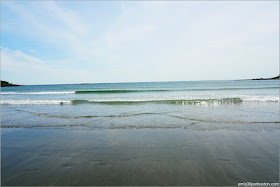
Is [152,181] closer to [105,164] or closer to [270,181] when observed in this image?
[105,164]

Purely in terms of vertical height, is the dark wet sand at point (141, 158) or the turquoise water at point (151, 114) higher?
the turquoise water at point (151, 114)

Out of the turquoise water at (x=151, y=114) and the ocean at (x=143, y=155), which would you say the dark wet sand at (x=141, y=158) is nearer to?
the ocean at (x=143, y=155)

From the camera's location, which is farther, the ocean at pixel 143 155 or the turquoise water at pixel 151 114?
the turquoise water at pixel 151 114

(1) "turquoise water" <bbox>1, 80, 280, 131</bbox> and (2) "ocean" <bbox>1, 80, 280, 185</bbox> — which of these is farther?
(1) "turquoise water" <bbox>1, 80, 280, 131</bbox>

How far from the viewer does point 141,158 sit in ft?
12.2

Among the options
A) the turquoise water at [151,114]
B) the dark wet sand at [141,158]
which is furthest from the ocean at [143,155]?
the turquoise water at [151,114]

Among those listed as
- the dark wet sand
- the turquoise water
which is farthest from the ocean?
→ the turquoise water

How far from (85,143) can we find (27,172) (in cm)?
175

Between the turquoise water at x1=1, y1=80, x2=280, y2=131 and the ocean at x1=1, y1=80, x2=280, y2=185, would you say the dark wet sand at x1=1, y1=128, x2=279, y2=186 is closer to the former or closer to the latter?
the ocean at x1=1, y1=80, x2=280, y2=185

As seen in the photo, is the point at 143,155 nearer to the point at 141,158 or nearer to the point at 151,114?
the point at 141,158

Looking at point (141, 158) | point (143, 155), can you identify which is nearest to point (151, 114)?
point (143, 155)

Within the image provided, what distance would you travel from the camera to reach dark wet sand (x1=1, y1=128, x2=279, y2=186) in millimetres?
2918

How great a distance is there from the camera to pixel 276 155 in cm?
375

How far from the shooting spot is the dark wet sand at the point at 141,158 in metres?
2.92
